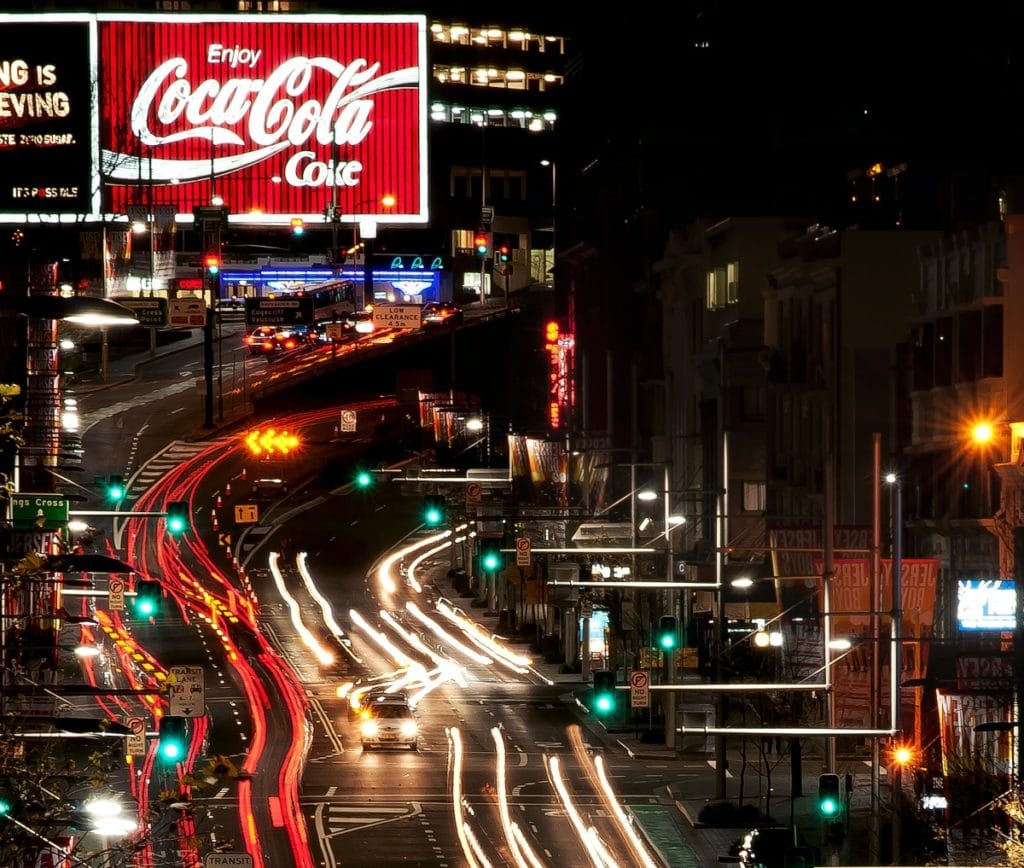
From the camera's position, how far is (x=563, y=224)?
132000 millimetres

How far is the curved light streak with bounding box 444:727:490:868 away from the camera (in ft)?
163

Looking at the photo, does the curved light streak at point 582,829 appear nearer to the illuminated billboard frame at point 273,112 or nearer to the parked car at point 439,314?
the illuminated billboard frame at point 273,112

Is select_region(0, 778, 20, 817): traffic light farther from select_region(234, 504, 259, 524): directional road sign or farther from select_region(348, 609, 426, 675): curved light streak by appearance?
select_region(348, 609, 426, 675): curved light streak

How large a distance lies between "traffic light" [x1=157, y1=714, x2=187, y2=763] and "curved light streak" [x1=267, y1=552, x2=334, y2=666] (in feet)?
181

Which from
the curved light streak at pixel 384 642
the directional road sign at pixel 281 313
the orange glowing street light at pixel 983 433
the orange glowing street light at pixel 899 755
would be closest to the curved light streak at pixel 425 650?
the curved light streak at pixel 384 642

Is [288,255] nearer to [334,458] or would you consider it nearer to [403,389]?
[403,389]

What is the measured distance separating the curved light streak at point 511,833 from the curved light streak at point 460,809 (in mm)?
770

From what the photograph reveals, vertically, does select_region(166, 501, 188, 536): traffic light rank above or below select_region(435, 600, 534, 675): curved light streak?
above

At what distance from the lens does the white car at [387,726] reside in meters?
68.9

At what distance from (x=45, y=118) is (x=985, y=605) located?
52.4 m

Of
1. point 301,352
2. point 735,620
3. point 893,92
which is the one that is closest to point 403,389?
point 301,352

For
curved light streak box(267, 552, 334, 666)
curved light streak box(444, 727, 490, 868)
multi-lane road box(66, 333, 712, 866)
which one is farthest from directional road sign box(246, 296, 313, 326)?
curved light streak box(267, 552, 334, 666)

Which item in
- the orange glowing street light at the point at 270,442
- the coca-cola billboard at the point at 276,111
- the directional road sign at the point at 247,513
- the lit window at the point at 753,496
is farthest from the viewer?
the orange glowing street light at the point at 270,442

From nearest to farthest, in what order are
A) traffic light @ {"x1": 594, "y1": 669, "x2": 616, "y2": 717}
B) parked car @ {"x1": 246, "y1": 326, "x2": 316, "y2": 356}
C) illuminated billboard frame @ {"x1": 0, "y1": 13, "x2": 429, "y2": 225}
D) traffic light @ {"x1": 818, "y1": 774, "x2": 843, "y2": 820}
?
1. traffic light @ {"x1": 818, "y1": 774, "x2": 843, "y2": 820}
2. traffic light @ {"x1": 594, "y1": 669, "x2": 616, "y2": 717}
3. illuminated billboard frame @ {"x1": 0, "y1": 13, "x2": 429, "y2": 225}
4. parked car @ {"x1": 246, "y1": 326, "x2": 316, "y2": 356}
